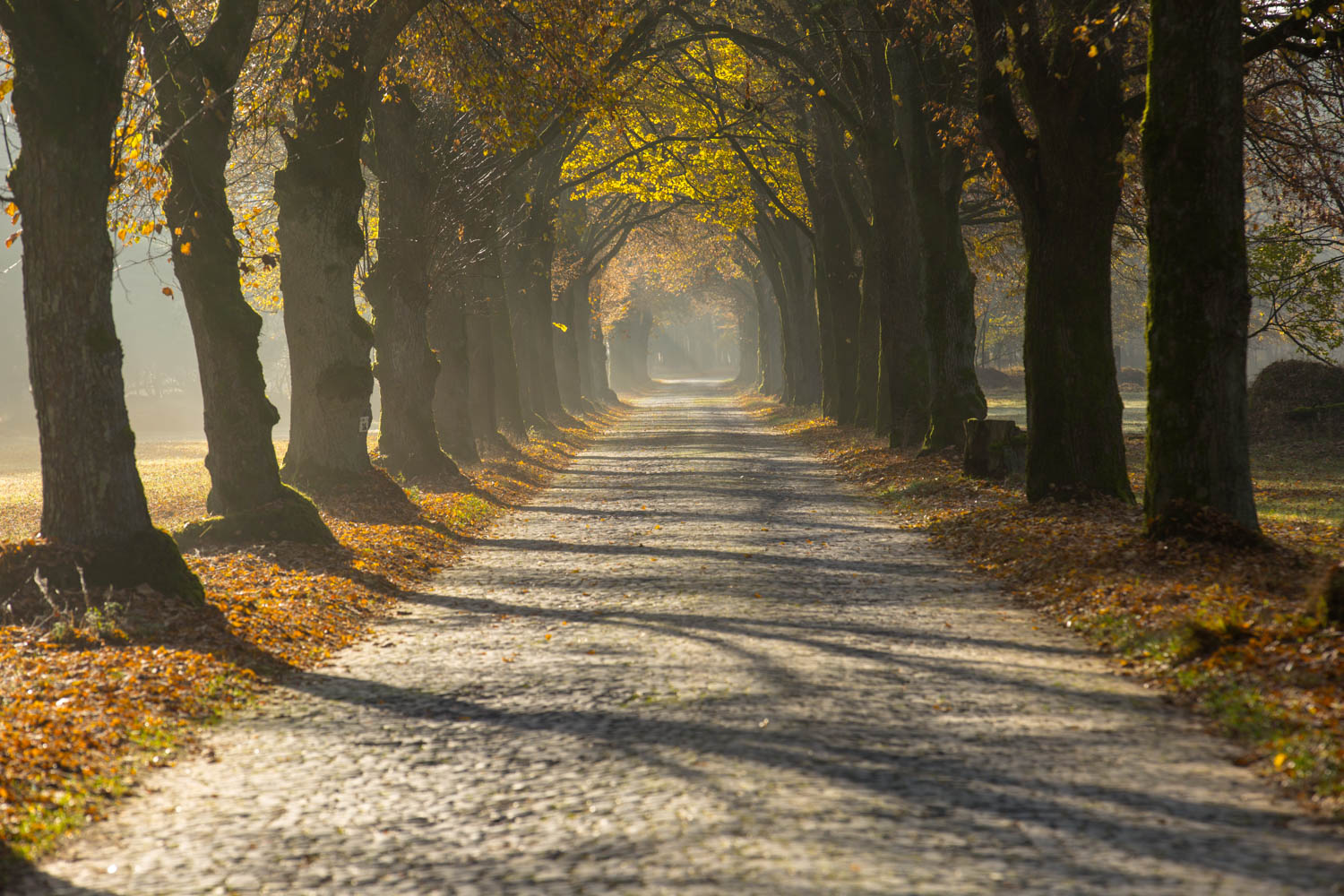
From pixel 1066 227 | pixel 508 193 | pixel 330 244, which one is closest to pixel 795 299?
pixel 508 193

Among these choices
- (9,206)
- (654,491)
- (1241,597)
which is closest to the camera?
(1241,597)

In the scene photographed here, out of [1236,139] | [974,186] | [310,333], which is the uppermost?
[974,186]

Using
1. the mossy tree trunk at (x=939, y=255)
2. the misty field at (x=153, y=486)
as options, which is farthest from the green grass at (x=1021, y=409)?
the misty field at (x=153, y=486)

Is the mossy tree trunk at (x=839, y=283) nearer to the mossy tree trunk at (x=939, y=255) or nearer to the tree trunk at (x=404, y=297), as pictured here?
the mossy tree trunk at (x=939, y=255)

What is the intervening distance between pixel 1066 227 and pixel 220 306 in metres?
9.06

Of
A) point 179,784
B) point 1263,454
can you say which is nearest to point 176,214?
point 179,784

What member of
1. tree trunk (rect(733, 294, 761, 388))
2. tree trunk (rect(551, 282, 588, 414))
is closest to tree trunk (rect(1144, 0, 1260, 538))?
tree trunk (rect(551, 282, 588, 414))

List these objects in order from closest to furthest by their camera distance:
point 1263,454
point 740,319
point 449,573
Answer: point 449,573 < point 1263,454 < point 740,319

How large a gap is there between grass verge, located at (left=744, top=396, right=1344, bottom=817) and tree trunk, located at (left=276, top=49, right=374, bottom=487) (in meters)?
7.31

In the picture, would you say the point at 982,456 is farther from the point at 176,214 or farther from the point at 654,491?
the point at 176,214

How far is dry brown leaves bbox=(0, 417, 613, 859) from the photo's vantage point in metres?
5.21

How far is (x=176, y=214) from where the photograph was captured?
12.1 meters

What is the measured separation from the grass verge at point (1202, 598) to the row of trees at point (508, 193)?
29.6 inches

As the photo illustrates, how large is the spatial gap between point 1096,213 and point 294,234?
31.5ft
